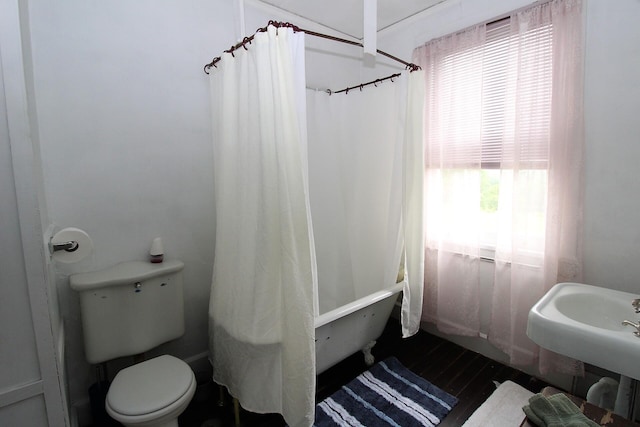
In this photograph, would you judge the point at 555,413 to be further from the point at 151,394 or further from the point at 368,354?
the point at 151,394

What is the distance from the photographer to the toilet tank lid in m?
1.43

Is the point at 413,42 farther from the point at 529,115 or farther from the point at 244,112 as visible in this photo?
the point at 244,112

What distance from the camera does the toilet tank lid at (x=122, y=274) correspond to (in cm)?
143

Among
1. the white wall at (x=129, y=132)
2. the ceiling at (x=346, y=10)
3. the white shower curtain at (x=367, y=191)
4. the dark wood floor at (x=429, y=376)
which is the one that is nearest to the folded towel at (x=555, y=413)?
the dark wood floor at (x=429, y=376)

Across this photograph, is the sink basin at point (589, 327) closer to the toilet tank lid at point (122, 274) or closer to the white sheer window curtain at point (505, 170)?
the white sheer window curtain at point (505, 170)

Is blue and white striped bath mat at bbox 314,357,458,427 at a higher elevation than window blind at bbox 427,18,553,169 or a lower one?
lower

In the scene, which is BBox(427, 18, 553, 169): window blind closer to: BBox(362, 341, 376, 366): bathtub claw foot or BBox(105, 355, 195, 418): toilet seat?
BBox(362, 341, 376, 366): bathtub claw foot

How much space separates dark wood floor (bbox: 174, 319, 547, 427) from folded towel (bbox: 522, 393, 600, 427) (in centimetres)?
73

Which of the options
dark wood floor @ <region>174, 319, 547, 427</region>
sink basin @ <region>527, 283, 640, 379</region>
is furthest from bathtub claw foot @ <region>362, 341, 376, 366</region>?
sink basin @ <region>527, 283, 640, 379</region>

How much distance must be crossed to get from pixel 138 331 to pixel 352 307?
120 centimetres

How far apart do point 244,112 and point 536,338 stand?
1717 millimetres

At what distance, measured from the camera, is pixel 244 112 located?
4.66ft

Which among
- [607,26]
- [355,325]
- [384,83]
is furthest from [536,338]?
[384,83]

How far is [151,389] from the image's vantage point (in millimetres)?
1322
